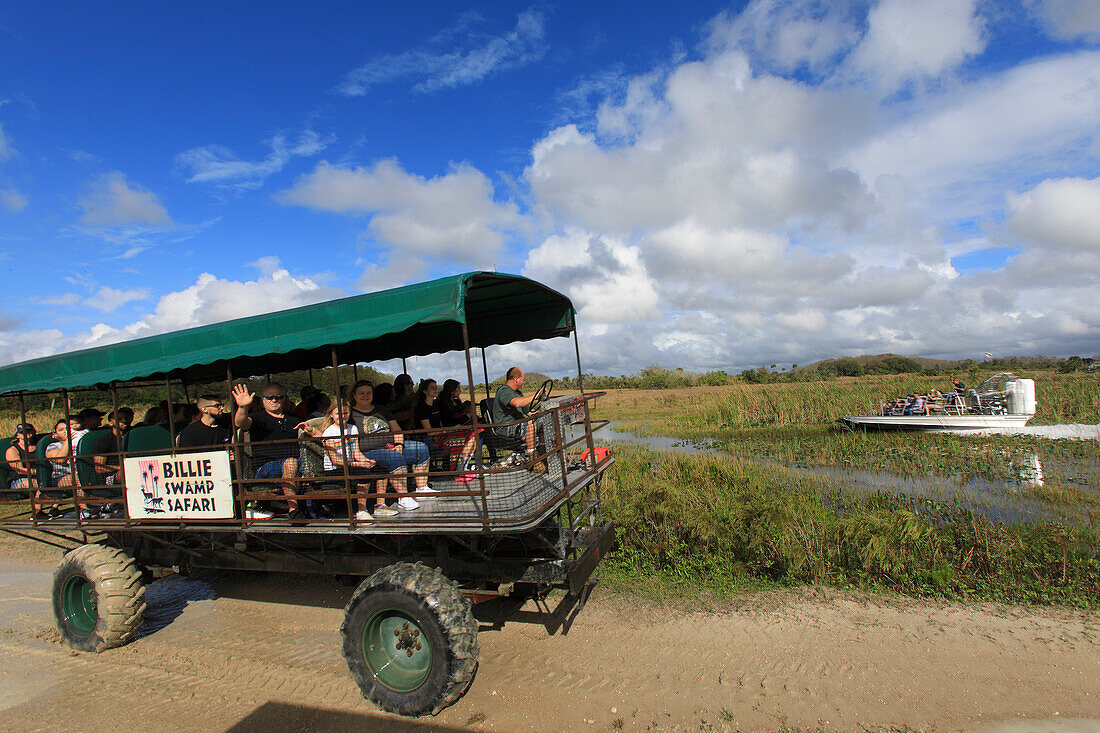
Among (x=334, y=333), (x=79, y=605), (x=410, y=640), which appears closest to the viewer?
(x=410, y=640)

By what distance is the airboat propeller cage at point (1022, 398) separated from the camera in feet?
62.2

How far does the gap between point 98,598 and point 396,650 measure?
3.45 metres

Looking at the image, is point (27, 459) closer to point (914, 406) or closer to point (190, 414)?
point (190, 414)

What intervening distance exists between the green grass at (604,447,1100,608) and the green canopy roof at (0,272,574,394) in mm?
3068

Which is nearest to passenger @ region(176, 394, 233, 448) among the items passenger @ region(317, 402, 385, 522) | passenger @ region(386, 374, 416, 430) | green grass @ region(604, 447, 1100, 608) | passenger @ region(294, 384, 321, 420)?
passenger @ region(317, 402, 385, 522)

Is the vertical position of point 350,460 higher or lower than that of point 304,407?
lower

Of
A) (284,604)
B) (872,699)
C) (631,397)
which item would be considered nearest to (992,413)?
(872,699)

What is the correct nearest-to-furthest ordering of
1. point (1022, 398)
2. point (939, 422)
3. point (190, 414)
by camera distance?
point (190, 414) < point (1022, 398) < point (939, 422)

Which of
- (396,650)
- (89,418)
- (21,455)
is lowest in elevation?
(396,650)

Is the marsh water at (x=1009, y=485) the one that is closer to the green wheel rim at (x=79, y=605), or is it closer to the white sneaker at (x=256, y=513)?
the white sneaker at (x=256, y=513)

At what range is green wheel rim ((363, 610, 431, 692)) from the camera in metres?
4.32

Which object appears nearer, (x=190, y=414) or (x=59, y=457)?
(x=59, y=457)

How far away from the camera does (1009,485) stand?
37.1 feet

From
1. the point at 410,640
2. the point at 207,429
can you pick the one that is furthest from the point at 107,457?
the point at 410,640
